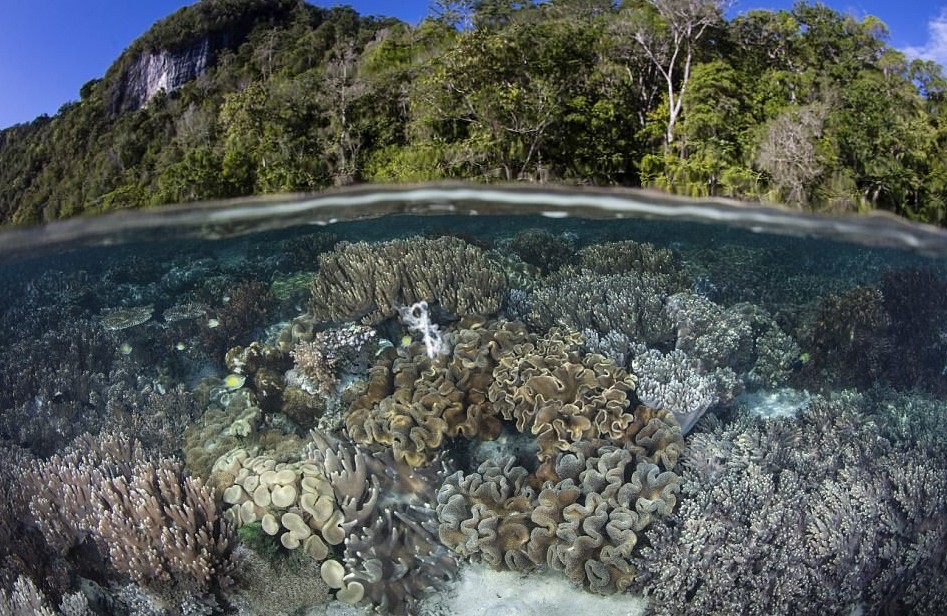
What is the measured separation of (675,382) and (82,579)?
5.00 m

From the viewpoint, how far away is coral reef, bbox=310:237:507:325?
4.99 metres

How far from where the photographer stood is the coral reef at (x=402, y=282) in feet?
16.4

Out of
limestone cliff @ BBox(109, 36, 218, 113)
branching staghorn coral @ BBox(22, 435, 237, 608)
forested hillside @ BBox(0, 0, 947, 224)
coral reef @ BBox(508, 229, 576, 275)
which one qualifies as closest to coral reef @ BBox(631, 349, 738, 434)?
coral reef @ BBox(508, 229, 576, 275)

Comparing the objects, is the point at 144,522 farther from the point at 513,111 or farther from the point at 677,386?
the point at 513,111

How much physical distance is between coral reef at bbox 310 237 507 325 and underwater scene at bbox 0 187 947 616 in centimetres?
3

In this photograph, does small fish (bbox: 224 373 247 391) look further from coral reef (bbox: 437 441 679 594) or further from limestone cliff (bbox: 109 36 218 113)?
limestone cliff (bbox: 109 36 218 113)

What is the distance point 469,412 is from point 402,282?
1.39 meters

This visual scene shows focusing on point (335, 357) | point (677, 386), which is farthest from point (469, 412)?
point (677, 386)

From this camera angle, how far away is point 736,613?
12.9 feet

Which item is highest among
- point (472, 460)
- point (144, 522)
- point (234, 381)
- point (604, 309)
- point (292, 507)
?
point (604, 309)

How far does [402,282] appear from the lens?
505 centimetres

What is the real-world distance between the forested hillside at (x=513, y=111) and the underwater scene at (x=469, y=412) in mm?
392

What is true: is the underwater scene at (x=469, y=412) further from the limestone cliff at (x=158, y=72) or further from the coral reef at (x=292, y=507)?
the limestone cliff at (x=158, y=72)

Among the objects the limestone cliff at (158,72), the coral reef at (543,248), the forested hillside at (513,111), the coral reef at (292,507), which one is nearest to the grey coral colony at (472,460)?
the coral reef at (292,507)
